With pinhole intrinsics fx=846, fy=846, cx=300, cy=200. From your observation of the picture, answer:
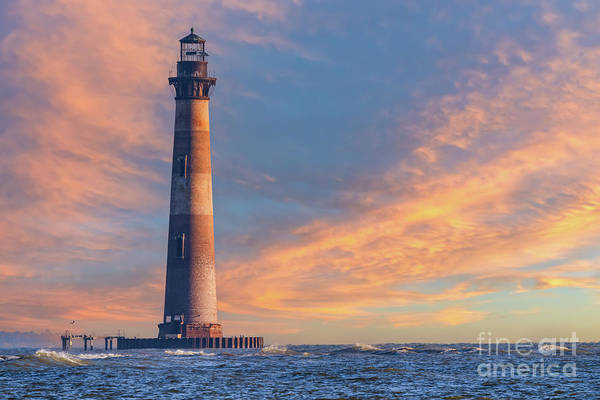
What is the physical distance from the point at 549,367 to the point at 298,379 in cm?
2197

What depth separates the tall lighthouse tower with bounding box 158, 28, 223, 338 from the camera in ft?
313

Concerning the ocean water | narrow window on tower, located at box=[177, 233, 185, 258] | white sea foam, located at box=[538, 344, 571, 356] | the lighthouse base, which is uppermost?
narrow window on tower, located at box=[177, 233, 185, 258]

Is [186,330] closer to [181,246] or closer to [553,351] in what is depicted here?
[181,246]

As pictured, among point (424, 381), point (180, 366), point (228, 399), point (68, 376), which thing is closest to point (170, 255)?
point (180, 366)

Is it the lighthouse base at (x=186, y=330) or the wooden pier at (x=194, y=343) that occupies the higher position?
the lighthouse base at (x=186, y=330)

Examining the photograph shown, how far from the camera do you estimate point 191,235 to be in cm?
9550

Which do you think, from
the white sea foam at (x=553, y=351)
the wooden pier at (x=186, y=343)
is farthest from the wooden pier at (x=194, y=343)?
the white sea foam at (x=553, y=351)

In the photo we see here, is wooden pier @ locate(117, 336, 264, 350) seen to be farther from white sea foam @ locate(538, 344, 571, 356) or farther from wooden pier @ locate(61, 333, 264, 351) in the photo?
white sea foam @ locate(538, 344, 571, 356)

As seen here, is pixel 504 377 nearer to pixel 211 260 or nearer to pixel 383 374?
pixel 383 374

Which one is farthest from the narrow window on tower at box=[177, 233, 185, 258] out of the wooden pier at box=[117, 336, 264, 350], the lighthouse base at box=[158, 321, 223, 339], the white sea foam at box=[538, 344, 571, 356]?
the white sea foam at box=[538, 344, 571, 356]

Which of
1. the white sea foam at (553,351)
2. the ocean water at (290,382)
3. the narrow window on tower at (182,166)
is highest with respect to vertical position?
the narrow window on tower at (182,166)

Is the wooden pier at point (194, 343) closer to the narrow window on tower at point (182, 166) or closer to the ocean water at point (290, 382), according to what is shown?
the narrow window on tower at point (182, 166)

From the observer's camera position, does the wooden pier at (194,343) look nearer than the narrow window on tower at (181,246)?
No

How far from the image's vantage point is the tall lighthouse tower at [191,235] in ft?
313
